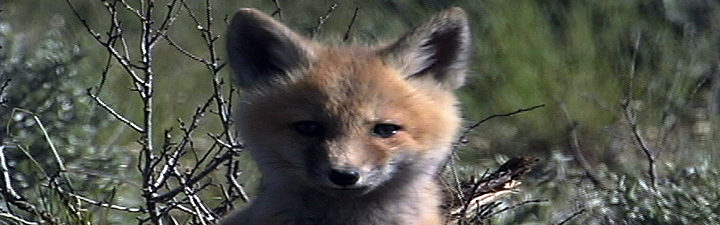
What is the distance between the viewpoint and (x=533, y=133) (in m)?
7.81

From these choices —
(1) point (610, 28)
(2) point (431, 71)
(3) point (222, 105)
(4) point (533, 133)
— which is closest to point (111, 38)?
(3) point (222, 105)

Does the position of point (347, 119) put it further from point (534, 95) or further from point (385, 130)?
point (534, 95)

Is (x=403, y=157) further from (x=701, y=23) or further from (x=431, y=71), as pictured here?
(x=701, y=23)

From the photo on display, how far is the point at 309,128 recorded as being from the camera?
3859mm

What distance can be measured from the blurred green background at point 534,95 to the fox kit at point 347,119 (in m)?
0.57

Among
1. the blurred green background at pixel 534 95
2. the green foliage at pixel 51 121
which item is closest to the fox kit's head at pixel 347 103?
the blurred green background at pixel 534 95

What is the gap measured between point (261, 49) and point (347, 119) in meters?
0.56

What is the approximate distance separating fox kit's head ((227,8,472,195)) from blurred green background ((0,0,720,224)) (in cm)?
56

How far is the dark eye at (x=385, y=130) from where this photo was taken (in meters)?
3.88

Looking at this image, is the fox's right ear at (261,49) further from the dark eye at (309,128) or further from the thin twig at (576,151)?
the thin twig at (576,151)

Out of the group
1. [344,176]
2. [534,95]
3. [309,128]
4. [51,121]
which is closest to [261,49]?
[309,128]

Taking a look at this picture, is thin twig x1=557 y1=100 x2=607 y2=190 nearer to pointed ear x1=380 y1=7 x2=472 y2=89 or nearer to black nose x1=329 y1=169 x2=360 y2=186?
pointed ear x1=380 y1=7 x2=472 y2=89

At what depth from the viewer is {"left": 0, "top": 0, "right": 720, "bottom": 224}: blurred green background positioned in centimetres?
609

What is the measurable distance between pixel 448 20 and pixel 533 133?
12.1ft
